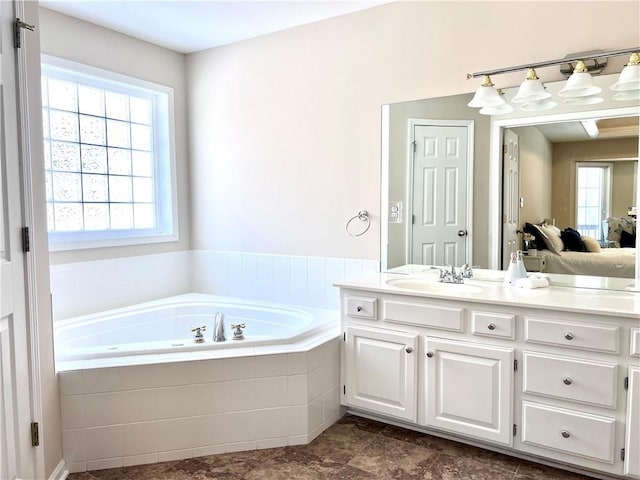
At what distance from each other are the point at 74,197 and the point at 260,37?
174 cm

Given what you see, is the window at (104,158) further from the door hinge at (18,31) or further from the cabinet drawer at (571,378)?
the cabinet drawer at (571,378)

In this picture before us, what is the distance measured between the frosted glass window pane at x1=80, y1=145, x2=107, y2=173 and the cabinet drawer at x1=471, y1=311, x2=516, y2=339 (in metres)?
2.70

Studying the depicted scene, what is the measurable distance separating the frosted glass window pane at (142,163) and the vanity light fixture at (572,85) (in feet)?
8.07

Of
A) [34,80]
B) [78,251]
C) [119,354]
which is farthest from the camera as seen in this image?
[78,251]

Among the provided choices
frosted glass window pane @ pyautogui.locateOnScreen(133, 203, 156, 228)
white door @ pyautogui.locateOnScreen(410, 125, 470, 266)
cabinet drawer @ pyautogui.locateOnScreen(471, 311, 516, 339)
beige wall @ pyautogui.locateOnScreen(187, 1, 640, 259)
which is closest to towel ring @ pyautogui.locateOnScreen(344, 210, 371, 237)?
beige wall @ pyautogui.locateOnScreen(187, 1, 640, 259)

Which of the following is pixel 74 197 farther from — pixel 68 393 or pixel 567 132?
pixel 567 132

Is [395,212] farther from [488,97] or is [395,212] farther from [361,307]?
[488,97]

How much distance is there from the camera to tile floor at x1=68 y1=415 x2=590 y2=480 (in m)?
2.16

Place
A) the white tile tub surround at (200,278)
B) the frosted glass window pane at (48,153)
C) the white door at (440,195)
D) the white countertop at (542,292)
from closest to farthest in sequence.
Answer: the white countertop at (542,292)
the white door at (440,195)
the frosted glass window pane at (48,153)
the white tile tub surround at (200,278)

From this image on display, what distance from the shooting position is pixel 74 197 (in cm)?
320

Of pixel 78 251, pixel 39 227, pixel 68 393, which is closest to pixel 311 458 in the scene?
pixel 68 393

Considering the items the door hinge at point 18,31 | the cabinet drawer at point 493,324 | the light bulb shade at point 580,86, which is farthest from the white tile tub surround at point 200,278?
the door hinge at point 18,31

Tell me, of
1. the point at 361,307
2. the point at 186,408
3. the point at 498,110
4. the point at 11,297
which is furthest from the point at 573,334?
Answer: the point at 11,297

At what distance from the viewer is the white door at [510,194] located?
2582mm
